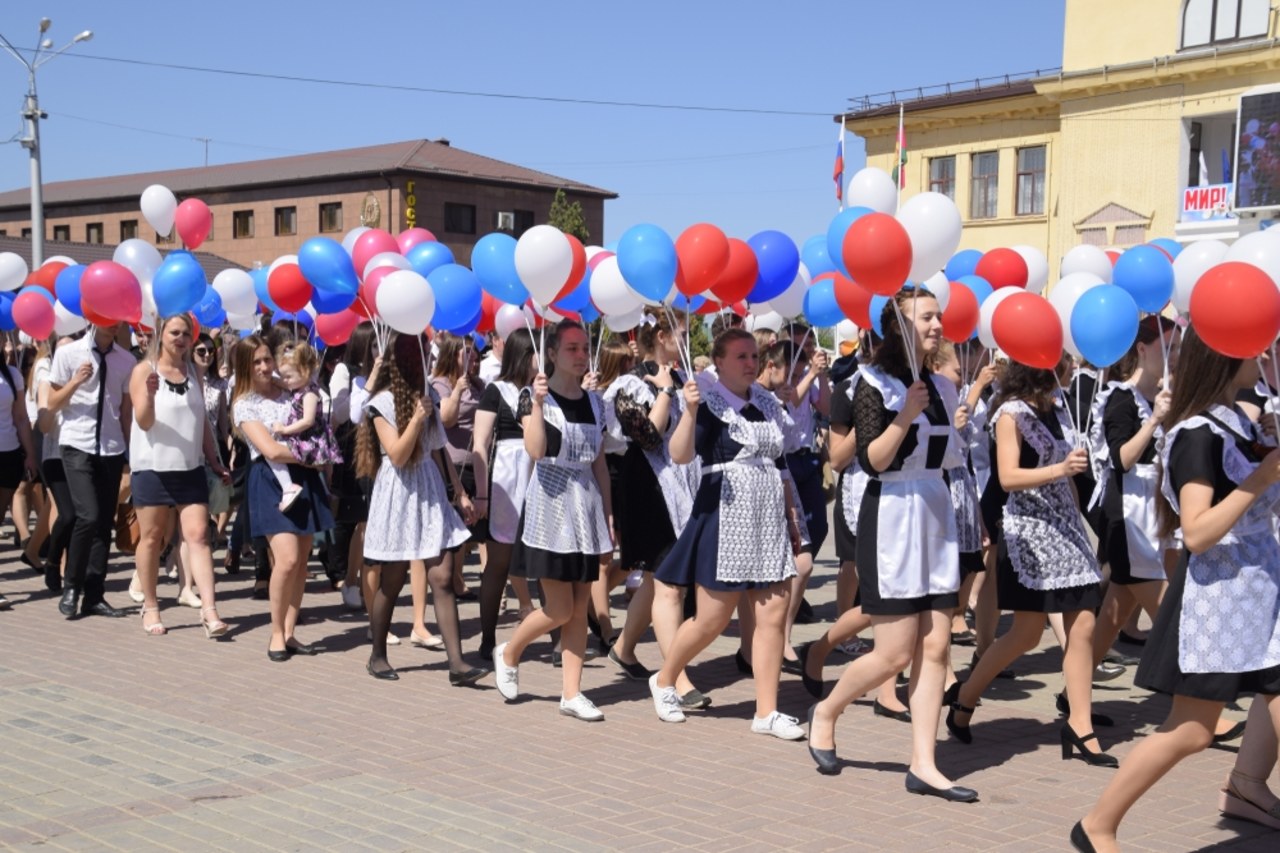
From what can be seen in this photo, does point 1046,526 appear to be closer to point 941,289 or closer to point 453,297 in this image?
point 941,289

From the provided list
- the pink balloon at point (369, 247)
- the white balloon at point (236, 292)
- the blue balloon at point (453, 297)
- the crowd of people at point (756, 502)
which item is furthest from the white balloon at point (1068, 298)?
the white balloon at point (236, 292)

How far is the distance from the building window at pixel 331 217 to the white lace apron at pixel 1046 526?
5409cm

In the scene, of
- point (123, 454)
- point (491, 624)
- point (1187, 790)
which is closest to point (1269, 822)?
point (1187, 790)

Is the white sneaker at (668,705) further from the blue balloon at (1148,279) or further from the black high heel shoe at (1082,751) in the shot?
the blue balloon at (1148,279)

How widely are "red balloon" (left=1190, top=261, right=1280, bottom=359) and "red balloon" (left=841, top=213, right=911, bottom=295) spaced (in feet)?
5.08

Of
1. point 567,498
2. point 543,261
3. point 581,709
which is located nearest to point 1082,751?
point 581,709

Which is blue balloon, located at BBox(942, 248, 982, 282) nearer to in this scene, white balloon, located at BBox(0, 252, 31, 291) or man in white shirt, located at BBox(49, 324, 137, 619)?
man in white shirt, located at BBox(49, 324, 137, 619)

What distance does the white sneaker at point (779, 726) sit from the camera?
6.69 meters

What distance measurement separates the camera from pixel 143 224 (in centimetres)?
6600

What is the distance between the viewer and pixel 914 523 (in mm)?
5902

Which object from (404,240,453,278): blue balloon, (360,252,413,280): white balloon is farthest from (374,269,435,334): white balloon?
(404,240,453,278): blue balloon

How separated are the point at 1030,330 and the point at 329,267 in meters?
4.42

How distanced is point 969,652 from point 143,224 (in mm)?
63071

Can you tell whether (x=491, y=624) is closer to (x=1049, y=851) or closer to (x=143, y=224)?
(x=1049, y=851)
